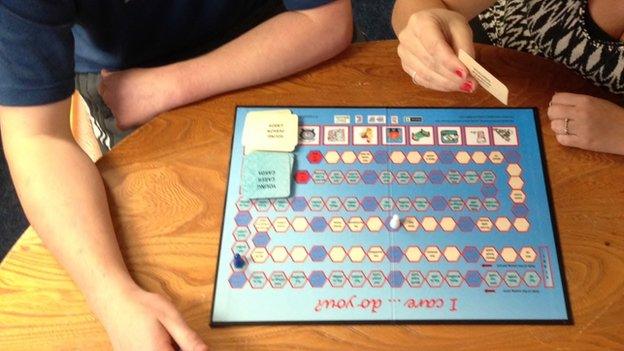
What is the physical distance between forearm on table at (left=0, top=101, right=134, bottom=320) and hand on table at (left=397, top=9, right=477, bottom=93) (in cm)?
47

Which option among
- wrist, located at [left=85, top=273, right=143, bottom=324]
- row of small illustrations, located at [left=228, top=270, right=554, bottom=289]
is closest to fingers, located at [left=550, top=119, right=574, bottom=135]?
row of small illustrations, located at [left=228, top=270, right=554, bottom=289]

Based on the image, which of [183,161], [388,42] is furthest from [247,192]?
[388,42]

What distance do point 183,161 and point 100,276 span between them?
20cm

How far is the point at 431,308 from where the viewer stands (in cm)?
70

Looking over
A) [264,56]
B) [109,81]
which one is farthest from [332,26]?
[109,81]

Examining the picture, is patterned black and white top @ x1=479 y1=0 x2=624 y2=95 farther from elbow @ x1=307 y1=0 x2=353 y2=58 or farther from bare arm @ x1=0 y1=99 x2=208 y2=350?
bare arm @ x1=0 y1=99 x2=208 y2=350

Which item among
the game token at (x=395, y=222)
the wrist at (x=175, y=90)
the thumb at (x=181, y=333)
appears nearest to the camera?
the thumb at (x=181, y=333)

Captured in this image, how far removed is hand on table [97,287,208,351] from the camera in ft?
2.19

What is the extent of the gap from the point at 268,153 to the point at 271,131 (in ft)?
0.12

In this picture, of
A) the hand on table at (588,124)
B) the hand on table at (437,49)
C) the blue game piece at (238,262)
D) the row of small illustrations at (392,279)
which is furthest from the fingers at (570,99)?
the blue game piece at (238,262)

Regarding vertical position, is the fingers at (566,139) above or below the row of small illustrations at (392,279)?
above

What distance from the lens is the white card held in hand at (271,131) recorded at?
0.84 metres

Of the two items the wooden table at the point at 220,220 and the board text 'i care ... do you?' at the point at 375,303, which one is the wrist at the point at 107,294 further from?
the board text 'i care ... do you?' at the point at 375,303

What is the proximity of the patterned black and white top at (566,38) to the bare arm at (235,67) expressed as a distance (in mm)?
329
